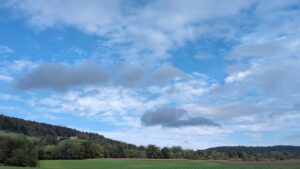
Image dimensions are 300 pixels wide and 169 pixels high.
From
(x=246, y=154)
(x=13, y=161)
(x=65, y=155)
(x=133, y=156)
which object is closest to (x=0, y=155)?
(x=13, y=161)

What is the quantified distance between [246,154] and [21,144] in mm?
72538

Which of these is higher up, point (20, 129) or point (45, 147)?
point (20, 129)

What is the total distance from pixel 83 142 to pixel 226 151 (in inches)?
1991

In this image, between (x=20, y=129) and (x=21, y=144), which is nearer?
(x=21, y=144)

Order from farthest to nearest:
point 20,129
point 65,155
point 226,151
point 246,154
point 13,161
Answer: point 20,129
point 226,151
point 246,154
point 65,155
point 13,161

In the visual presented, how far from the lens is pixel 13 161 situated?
294ft

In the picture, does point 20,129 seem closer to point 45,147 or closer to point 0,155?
point 45,147

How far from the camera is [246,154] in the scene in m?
135

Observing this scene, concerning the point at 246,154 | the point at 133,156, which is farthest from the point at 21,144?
the point at 246,154

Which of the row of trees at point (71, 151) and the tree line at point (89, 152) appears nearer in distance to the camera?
the tree line at point (89, 152)

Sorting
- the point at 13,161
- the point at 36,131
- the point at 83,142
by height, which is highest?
the point at 36,131

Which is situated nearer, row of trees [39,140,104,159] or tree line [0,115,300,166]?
tree line [0,115,300,166]

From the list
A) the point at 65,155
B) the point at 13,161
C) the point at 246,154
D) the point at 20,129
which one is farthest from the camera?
the point at 20,129

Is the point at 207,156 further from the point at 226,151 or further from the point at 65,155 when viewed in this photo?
the point at 65,155
